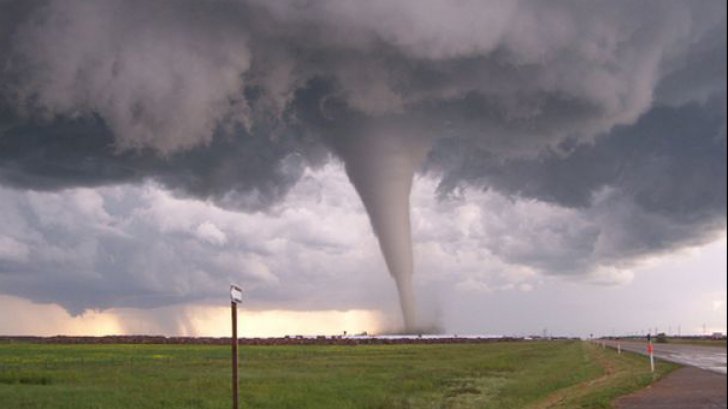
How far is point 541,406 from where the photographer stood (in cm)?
2973

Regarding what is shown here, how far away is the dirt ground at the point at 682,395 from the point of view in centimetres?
2209

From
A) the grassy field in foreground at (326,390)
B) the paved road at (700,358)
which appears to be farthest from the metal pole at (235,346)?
the paved road at (700,358)

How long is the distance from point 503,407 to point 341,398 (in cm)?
835

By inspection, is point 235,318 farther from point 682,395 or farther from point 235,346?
point 682,395

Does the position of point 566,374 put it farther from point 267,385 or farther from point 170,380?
point 170,380

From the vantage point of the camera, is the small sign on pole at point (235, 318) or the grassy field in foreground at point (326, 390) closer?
the small sign on pole at point (235, 318)

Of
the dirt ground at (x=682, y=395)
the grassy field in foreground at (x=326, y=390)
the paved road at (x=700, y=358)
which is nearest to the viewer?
the dirt ground at (x=682, y=395)

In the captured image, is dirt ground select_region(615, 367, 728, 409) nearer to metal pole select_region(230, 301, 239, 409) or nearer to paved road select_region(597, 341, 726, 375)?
paved road select_region(597, 341, 726, 375)

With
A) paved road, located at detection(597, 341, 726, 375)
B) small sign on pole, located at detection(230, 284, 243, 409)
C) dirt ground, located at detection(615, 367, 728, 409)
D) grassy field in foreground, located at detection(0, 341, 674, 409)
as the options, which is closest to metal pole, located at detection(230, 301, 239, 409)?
small sign on pole, located at detection(230, 284, 243, 409)

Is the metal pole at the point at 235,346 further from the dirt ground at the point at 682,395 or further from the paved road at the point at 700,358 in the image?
the paved road at the point at 700,358

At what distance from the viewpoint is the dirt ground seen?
22.1 metres

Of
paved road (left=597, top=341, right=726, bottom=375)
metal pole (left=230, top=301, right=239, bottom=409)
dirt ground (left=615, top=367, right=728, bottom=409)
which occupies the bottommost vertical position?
paved road (left=597, top=341, right=726, bottom=375)

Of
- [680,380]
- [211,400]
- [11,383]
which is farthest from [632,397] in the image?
[11,383]

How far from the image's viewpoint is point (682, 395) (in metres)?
25.1
